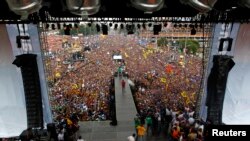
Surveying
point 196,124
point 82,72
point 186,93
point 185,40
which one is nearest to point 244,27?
point 196,124

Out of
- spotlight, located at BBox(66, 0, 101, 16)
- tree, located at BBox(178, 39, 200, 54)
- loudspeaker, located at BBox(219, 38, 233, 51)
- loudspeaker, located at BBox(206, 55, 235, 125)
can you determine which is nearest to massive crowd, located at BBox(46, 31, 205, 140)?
loudspeaker, located at BBox(206, 55, 235, 125)

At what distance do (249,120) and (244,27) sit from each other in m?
2.30

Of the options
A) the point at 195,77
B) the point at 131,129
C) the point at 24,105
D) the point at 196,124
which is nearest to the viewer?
the point at 24,105

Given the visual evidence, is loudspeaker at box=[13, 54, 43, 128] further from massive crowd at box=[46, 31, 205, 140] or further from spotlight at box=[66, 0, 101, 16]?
spotlight at box=[66, 0, 101, 16]

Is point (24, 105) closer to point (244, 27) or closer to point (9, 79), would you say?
point (9, 79)

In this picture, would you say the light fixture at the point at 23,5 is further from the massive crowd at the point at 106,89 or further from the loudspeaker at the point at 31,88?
the massive crowd at the point at 106,89

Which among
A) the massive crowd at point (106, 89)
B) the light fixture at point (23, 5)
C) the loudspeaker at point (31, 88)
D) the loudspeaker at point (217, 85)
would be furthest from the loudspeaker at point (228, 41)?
the light fixture at point (23, 5)

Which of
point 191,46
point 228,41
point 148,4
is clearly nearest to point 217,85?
point 228,41

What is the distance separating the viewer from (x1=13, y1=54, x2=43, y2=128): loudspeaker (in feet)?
23.0

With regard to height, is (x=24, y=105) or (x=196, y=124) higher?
(x=24, y=105)

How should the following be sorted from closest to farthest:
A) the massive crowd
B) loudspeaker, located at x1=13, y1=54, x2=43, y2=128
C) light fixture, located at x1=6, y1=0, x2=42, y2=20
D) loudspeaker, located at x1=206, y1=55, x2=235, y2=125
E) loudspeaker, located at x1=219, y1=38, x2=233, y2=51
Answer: light fixture, located at x1=6, y1=0, x2=42, y2=20 → loudspeaker, located at x1=13, y1=54, x2=43, y2=128 → loudspeaker, located at x1=219, y1=38, x2=233, y2=51 → loudspeaker, located at x1=206, y1=55, x2=235, y2=125 → the massive crowd

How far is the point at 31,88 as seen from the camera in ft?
23.9

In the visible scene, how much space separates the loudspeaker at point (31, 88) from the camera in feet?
23.0

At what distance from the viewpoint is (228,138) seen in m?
3.39
